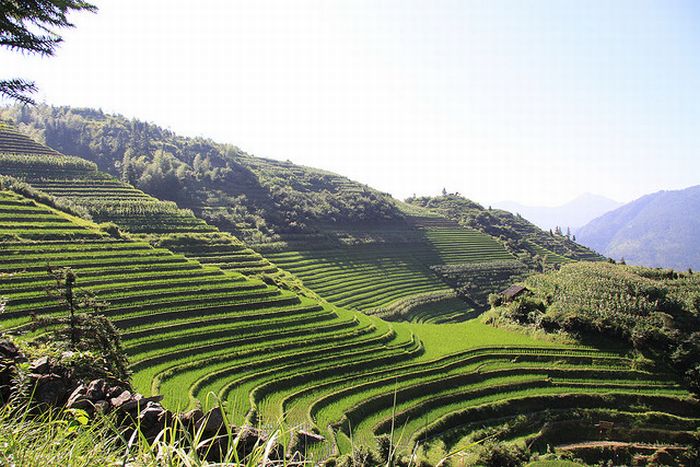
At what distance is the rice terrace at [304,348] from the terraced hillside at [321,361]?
12cm

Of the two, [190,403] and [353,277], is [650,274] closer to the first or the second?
[353,277]

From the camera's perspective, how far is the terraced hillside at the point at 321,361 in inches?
839

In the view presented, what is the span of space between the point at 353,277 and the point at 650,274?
31.0 meters

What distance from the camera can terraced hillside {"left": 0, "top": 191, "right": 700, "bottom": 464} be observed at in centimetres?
2131

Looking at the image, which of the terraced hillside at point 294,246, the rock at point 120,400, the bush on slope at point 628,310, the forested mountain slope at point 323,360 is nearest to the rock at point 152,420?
the rock at point 120,400

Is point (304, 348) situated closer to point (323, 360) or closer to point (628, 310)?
point (323, 360)

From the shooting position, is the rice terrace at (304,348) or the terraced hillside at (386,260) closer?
the rice terrace at (304,348)

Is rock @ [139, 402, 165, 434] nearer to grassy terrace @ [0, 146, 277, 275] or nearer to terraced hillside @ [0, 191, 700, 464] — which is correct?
terraced hillside @ [0, 191, 700, 464]

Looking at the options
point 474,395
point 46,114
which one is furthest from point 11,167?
point 46,114

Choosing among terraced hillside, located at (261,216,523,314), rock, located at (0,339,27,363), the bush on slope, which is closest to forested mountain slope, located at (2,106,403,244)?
terraced hillside, located at (261,216,523,314)

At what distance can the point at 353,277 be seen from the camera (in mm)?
53406

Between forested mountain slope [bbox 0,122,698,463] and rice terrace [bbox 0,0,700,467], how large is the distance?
0.12 m

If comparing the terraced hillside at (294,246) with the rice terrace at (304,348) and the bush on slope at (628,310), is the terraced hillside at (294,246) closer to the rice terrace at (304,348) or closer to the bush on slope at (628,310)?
the rice terrace at (304,348)

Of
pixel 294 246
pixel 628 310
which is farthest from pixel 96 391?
pixel 294 246
